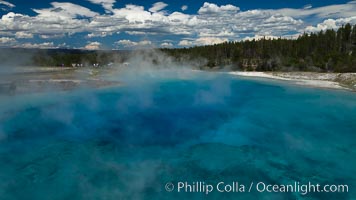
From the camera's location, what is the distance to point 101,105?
25.9 metres

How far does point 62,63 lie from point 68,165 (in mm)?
81697

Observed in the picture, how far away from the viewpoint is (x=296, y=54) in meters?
64.4

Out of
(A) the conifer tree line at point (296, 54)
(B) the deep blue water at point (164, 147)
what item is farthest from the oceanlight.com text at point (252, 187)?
(A) the conifer tree line at point (296, 54)

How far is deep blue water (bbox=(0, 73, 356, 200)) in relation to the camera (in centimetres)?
1059

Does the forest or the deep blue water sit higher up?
the forest

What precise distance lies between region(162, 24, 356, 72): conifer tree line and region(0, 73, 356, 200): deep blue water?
29.6m

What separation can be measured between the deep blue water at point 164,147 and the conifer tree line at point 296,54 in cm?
2964

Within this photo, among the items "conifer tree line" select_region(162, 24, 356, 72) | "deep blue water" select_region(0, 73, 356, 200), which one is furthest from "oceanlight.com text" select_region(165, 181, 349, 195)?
"conifer tree line" select_region(162, 24, 356, 72)

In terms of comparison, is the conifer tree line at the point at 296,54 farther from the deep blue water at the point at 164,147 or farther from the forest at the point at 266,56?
the deep blue water at the point at 164,147

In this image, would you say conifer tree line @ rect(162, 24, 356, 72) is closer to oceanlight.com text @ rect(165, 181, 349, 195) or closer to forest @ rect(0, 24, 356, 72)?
forest @ rect(0, 24, 356, 72)

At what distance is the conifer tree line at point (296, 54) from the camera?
170ft

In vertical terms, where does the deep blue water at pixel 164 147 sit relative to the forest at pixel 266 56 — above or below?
below

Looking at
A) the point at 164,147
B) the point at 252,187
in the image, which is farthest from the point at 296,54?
the point at 252,187

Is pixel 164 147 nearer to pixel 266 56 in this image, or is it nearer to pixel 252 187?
pixel 252 187
